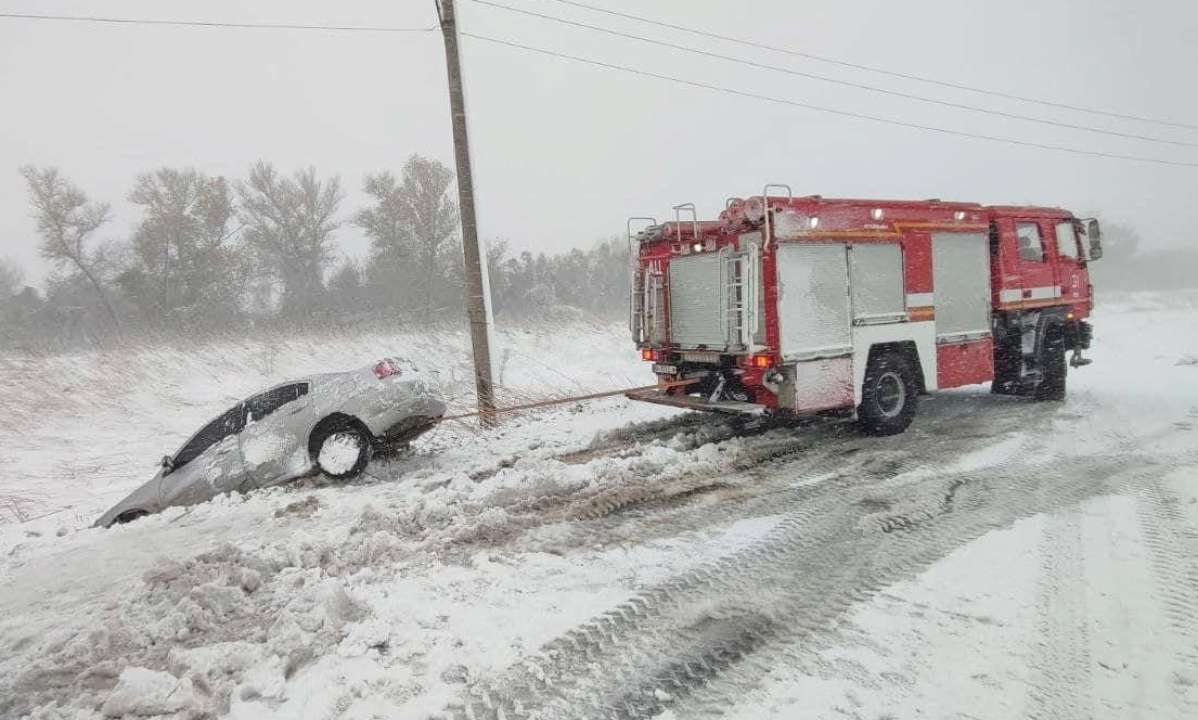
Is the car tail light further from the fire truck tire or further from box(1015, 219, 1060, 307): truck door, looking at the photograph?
the fire truck tire

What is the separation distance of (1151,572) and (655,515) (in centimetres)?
313

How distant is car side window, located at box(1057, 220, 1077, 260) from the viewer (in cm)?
978

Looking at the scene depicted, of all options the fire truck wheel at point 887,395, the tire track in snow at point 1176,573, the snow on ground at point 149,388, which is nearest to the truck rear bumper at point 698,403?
the snow on ground at point 149,388

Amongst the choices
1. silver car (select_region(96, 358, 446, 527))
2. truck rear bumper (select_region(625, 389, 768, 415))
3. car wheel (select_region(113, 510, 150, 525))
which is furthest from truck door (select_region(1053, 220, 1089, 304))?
car wheel (select_region(113, 510, 150, 525))

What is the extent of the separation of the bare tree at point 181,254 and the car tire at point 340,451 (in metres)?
16.7

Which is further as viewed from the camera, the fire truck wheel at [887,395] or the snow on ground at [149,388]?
the snow on ground at [149,388]

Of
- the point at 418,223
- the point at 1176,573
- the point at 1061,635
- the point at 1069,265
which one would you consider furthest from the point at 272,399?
the point at 418,223

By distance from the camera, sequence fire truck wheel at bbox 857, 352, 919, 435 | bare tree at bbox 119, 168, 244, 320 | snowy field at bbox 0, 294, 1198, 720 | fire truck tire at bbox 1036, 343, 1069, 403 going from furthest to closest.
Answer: bare tree at bbox 119, 168, 244, 320, fire truck tire at bbox 1036, 343, 1069, 403, fire truck wheel at bbox 857, 352, 919, 435, snowy field at bbox 0, 294, 1198, 720

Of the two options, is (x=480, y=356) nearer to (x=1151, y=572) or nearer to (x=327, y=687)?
(x=327, y=687)

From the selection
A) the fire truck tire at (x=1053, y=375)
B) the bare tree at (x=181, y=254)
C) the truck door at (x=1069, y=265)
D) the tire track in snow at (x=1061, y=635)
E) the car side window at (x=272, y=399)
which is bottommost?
the tire track in snow at (x=1061, y=635)

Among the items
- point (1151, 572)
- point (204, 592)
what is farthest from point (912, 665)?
point (204, 592)

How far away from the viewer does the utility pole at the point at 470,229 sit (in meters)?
9.70

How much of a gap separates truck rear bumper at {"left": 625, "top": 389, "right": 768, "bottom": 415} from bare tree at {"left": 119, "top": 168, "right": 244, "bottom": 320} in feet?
58.4

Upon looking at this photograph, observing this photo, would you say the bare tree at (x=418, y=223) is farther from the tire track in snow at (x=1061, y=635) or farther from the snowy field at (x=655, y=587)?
the tire track in snow at (x=1061, y=635)
